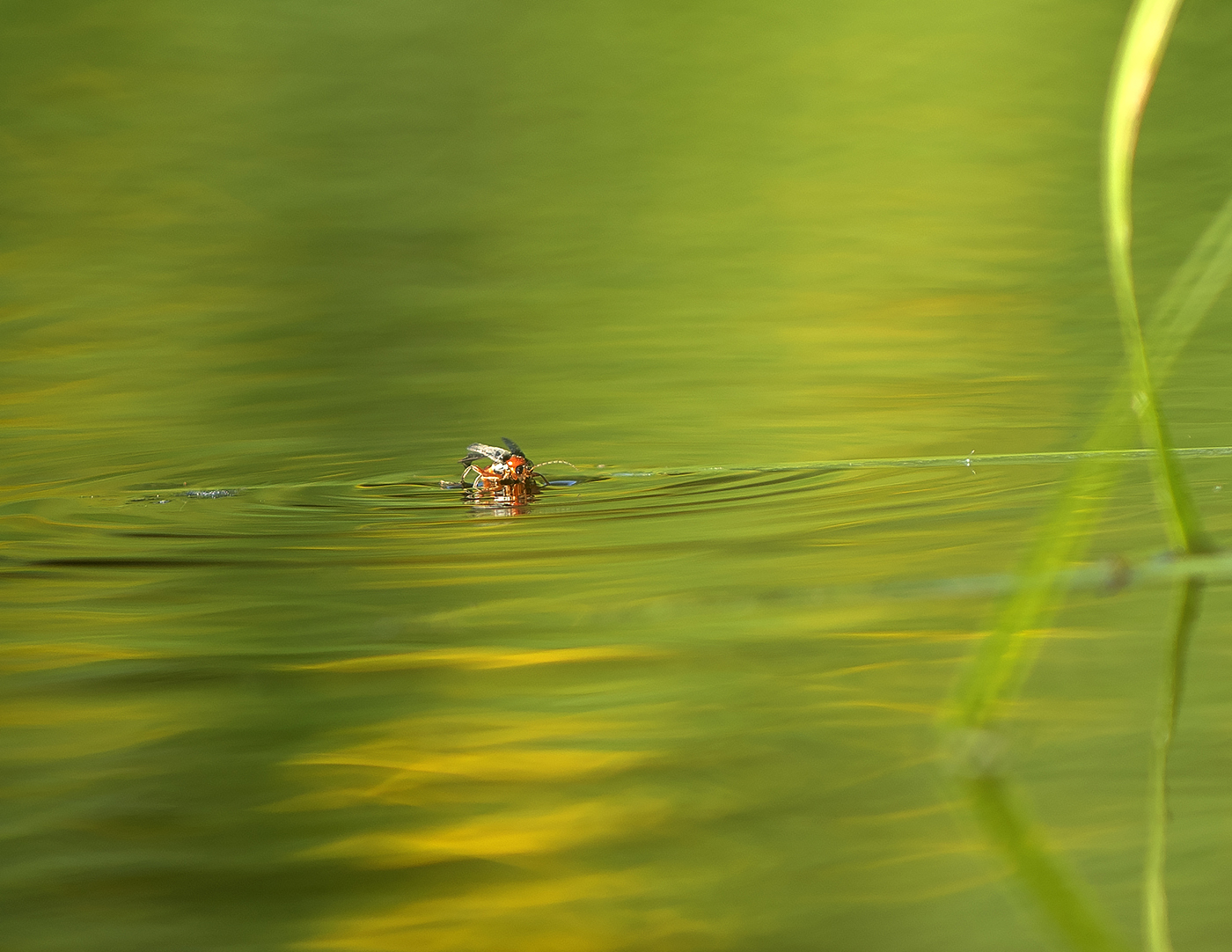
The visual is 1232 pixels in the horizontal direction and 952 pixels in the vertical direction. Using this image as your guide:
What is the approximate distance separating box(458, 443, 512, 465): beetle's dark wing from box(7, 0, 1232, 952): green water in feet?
0.35

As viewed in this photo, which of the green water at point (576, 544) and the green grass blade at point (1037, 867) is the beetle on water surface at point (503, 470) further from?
the green grass blade at point (1037, 867)

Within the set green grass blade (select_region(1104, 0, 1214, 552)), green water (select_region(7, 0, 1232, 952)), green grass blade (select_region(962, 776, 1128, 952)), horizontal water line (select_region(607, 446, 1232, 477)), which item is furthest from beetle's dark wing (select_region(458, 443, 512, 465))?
green grass blade (select_region(1104, 0, 1214, 552))

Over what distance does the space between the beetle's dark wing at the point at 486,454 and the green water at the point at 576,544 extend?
11cm

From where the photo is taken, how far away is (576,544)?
9.31 feet

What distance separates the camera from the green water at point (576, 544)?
4.78 feet

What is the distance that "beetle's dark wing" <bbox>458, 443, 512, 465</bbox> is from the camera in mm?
3277

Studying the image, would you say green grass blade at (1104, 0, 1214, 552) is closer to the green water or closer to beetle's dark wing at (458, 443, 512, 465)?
the green water

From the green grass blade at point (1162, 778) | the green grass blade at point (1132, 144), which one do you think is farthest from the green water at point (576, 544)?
the green grass blade at point (1132, 144)

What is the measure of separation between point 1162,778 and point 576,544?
4.69ft

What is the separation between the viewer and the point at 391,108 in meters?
11.0

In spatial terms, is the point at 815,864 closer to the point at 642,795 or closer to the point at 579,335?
the point at 642,795

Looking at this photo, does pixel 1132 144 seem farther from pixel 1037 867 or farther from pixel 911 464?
pixel 911 464

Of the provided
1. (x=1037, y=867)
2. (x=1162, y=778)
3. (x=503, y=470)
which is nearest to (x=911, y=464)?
(x=503, y=470)

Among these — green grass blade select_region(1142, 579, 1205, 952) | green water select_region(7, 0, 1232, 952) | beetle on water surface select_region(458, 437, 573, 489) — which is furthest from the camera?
beetle on water surface select_region(458, 437, 573, 489)
